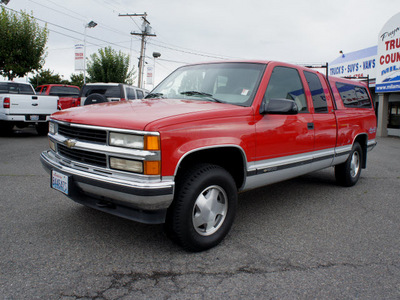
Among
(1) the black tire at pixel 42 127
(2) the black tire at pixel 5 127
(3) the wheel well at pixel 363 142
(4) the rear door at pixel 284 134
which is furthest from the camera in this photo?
(1) the black tire at pixel 42 127

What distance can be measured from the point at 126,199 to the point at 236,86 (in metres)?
1.76

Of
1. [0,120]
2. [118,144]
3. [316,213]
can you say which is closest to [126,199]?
[118,144]

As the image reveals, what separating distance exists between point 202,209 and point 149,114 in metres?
0.94

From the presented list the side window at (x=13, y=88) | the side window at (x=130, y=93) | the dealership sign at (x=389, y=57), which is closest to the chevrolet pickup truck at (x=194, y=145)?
the side window at (x=130, y=93)

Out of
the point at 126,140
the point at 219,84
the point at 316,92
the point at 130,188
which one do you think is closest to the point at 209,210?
the point at 130,188

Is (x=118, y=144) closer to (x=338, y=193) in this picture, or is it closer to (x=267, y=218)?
(x=267, y=218)

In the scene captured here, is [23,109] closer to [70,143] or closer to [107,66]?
[70,143]

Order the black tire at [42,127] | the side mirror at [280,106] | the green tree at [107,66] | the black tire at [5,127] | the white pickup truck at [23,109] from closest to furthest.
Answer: the side mirror at [280,106], the white pickup truck at [23,109], the black tire at [5,127], the black tire at [42,127], the green tree at [107,66]

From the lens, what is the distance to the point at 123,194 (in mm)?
2553

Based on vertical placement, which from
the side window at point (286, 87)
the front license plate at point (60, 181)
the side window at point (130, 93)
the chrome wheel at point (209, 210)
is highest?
the side window at point (130, 93)

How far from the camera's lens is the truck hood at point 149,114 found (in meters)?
2.60

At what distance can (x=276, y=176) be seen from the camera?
148 inches

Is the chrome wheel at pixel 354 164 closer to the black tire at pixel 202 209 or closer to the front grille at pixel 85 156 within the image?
the black tire at pixel 202 209

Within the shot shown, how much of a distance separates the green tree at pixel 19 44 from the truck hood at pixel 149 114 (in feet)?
64.6
